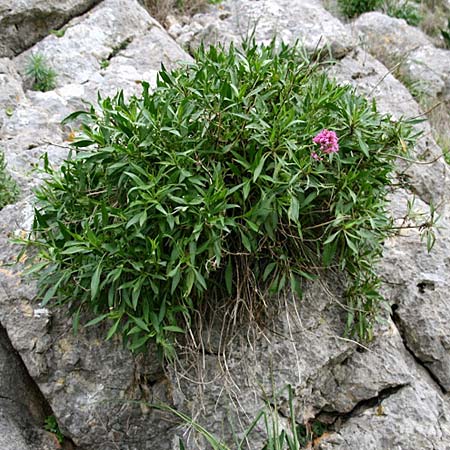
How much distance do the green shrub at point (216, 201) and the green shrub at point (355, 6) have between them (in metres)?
4.83

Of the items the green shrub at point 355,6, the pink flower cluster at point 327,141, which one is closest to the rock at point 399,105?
the pink flower cluster at point 327,141

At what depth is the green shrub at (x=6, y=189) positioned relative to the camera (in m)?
3.56

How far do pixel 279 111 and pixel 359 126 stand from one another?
41 cm

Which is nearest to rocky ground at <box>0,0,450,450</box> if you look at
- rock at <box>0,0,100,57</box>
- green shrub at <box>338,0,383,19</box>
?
rock at <box>0,0,100,57</box>

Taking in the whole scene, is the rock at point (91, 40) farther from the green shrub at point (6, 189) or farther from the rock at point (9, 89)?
the green shrub at point (6, 189)

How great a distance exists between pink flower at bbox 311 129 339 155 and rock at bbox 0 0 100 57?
306cm

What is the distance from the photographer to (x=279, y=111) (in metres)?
2.95

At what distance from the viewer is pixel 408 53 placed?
20.4 ft

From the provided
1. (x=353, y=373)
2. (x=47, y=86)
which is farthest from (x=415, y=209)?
(x=47, y=86)

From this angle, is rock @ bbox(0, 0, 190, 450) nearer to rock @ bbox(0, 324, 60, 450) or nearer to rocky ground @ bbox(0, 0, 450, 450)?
rocky ground @ bbox(0, 0, 450, 450)

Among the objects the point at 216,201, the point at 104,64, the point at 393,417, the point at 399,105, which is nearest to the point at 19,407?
the point at 216,201

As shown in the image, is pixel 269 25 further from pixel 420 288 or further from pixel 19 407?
pixel 19 407

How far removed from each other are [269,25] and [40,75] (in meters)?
2.16

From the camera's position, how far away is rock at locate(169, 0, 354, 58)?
523 cm
